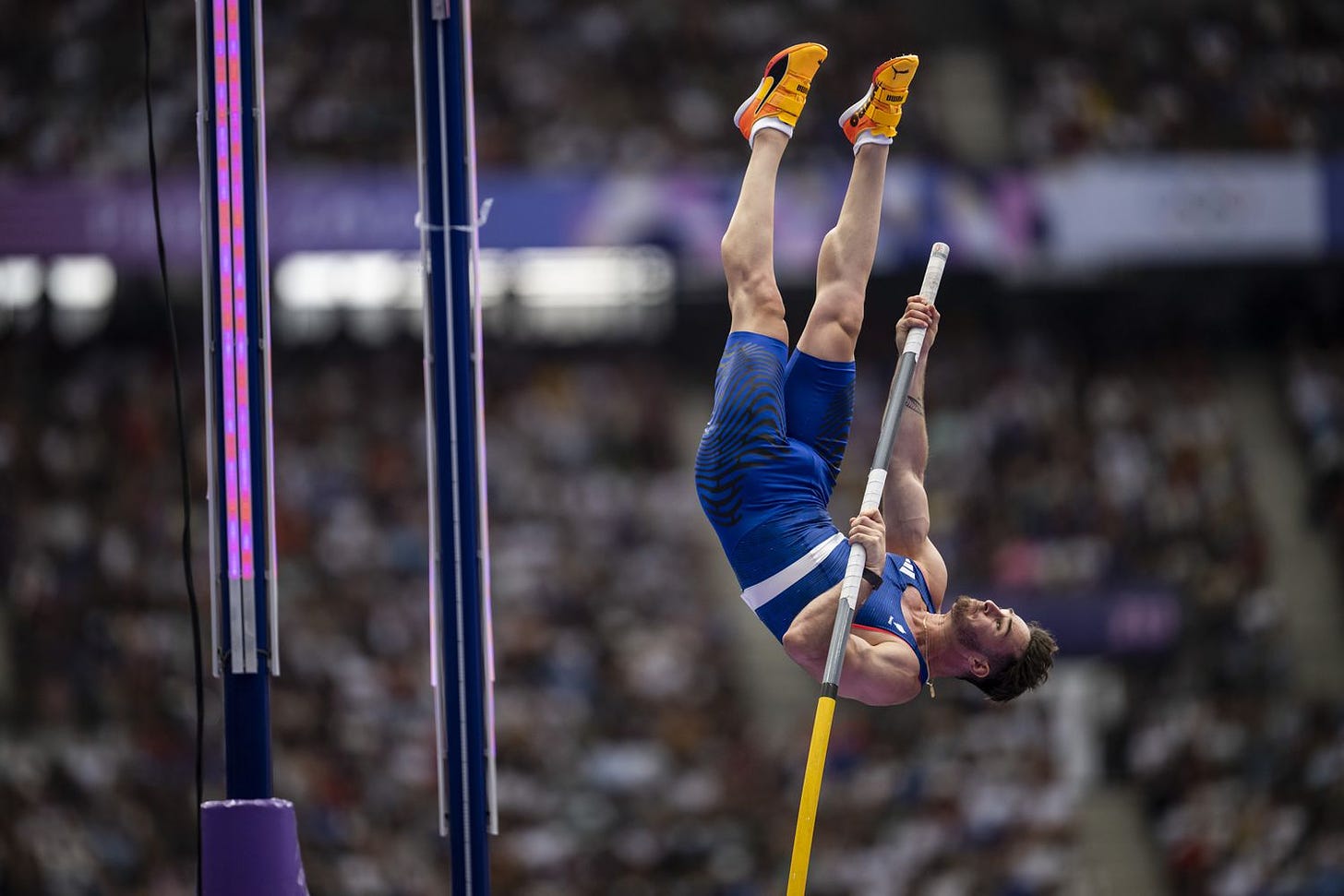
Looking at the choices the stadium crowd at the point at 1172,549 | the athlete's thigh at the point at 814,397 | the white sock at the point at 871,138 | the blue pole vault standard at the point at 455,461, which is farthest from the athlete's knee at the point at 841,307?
the stadium crowd at the point at 1172,549

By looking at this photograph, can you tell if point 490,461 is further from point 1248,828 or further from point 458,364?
point 458,364

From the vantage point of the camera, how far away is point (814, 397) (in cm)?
636

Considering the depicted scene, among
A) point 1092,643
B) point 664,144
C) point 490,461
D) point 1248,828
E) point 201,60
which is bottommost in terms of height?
point 1248,828

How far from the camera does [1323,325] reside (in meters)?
18.8

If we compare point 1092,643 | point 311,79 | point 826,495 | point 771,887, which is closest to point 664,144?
point 311,79

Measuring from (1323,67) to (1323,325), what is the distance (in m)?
2.85

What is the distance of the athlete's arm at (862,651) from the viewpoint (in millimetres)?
5766

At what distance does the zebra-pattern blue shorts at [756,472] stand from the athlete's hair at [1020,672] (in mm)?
793

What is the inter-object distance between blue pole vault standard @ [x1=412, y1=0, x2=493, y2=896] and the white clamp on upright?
4.05 ft

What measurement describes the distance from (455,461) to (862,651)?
61.8 inches

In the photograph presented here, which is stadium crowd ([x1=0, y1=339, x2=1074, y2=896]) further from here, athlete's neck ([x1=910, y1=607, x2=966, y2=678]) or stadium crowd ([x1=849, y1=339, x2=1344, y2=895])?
athlete's neck ([x1=910, y1=607, x2=966, y2=678])

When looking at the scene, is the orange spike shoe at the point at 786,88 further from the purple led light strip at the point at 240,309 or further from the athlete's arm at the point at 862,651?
the purple led light strip at the point at 240,309

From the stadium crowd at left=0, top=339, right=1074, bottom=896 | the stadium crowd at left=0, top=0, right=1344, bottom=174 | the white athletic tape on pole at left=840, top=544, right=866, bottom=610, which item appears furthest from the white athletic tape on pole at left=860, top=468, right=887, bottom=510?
the stadium crowd at left=0, top=0, right=1344, bottom=174

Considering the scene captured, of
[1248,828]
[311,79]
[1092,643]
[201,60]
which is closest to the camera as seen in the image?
[201,60]
